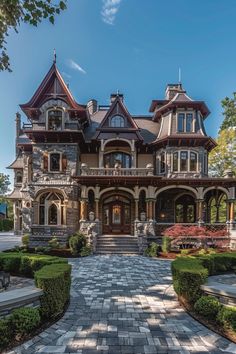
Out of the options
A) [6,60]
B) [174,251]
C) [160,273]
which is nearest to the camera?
[6,60]

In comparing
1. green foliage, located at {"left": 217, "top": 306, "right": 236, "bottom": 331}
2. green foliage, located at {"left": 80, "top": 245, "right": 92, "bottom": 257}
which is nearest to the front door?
green foliage, located at {"left": 80, "top": 245, "right": 92, "bottom": 257}

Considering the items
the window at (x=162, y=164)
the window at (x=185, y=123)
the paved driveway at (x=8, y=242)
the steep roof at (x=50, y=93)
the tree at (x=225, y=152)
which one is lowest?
the paved driveway at (x=8, y=242)

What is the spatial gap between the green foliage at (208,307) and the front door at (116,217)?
13.1 m

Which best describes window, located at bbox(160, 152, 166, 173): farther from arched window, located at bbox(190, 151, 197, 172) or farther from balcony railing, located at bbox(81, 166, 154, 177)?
balcony railing, located at bbox(81, 166, 154, 177)

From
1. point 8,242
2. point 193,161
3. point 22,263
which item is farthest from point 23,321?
point 193,161

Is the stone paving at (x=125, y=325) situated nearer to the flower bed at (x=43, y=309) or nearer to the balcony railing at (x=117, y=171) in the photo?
the flower bed at (x=43, y=309)

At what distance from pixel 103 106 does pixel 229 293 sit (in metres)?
21.5

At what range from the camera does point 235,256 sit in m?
10.7

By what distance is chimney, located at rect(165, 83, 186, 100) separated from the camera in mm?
22781

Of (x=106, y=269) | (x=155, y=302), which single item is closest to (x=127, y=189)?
(x=106, y=269)

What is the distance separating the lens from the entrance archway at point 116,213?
750 inches

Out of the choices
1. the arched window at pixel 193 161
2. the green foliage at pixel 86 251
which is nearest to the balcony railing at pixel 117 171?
the arched window at pixel 193 161

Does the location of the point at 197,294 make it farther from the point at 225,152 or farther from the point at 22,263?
the point at 225,152

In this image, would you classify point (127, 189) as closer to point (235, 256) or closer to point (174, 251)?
point (174, 251)
